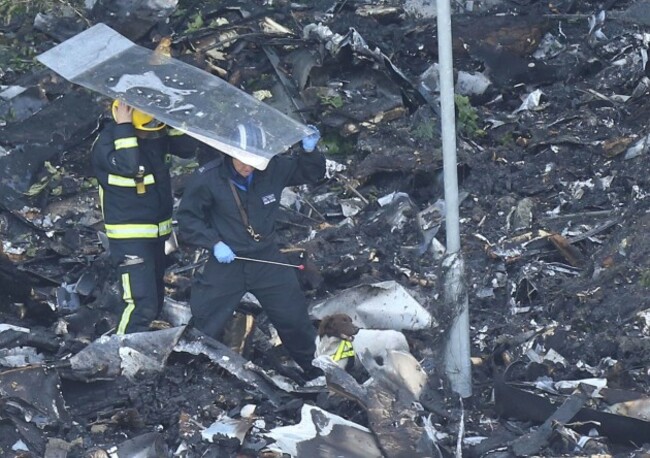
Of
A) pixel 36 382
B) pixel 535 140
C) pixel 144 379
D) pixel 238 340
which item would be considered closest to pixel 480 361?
pixel 238 340

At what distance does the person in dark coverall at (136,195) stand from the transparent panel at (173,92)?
0.21 metres

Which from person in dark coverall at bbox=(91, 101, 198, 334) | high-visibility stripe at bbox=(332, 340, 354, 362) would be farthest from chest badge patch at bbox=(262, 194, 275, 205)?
high-visibility stripe at bbox=(332, 340, 354, 362)

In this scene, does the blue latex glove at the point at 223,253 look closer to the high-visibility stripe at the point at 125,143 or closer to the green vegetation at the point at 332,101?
the high-visibility stripe at the point at 125,143

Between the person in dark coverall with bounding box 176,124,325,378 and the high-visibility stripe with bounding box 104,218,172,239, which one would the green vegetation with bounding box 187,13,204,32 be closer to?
the high-visibility stripe with bounding box 104,218,172,239

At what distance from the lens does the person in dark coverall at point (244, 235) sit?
22.4 ft

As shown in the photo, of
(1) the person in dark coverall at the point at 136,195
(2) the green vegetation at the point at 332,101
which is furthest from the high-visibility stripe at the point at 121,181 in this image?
(2) the green vegetation at the point at 332,101

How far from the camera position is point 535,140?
10.1 meters

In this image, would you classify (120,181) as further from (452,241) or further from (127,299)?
(452,241)

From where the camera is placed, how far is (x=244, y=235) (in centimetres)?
691

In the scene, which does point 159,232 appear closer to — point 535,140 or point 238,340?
point 238,340

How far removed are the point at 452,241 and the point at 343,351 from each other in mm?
1209

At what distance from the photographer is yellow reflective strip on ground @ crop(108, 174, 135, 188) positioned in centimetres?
715

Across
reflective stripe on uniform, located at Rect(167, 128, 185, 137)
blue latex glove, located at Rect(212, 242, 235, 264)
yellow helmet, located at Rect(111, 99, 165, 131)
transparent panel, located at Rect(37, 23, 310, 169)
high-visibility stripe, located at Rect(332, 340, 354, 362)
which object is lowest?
high-visibility stripe, located at Rect(332, 340, 354, 362)

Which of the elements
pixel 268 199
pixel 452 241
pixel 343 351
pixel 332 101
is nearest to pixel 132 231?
pixel 268 199
